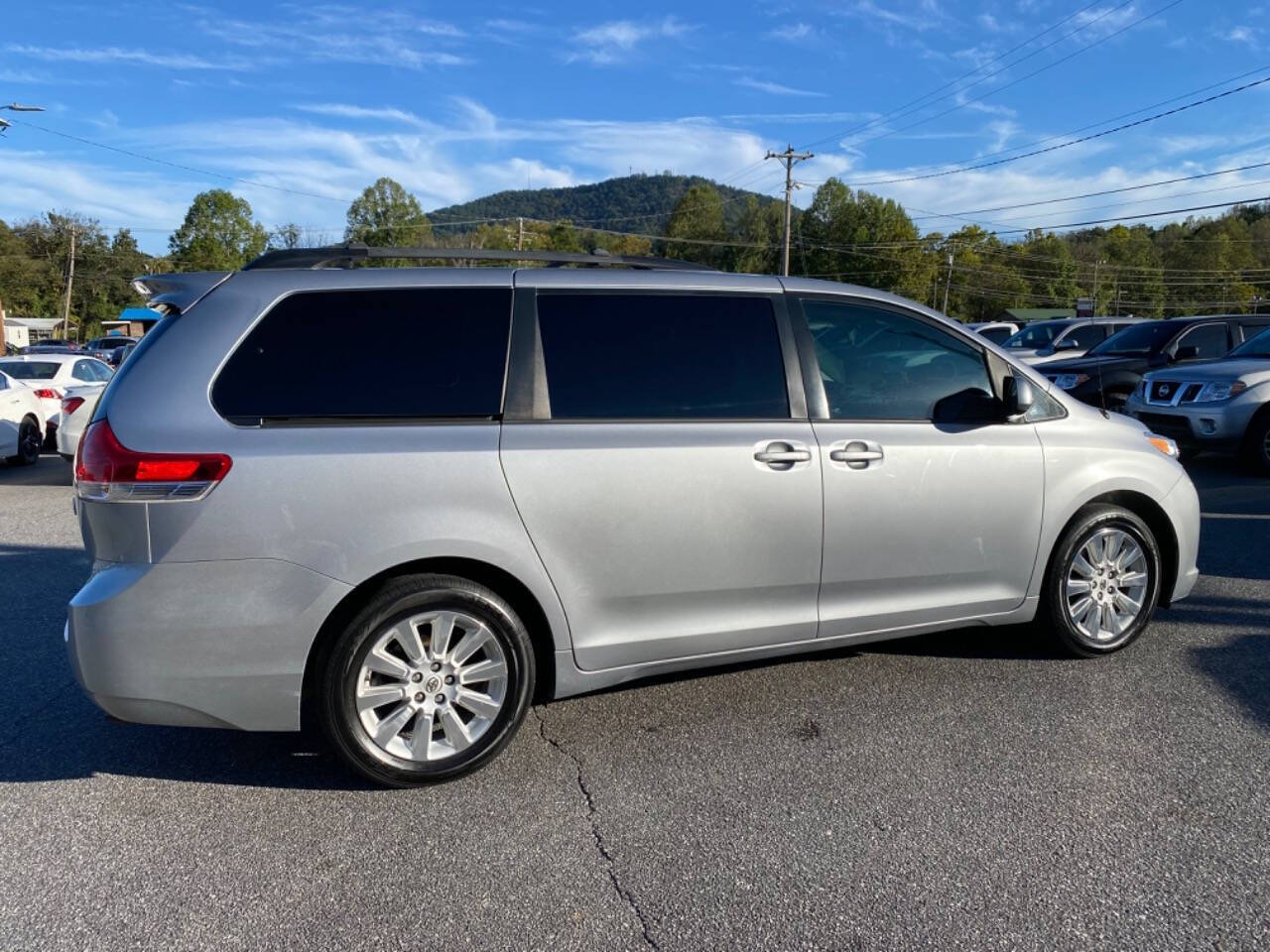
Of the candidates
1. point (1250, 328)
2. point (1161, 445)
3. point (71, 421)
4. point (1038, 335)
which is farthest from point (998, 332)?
point (71, 421)

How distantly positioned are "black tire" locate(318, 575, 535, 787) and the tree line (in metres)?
75.5

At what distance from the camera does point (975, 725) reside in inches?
157

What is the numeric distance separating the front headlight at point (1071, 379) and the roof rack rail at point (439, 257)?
10.5 m

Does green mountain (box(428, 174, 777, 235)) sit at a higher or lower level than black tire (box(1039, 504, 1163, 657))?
higher

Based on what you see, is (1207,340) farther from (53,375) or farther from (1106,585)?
(53,375)

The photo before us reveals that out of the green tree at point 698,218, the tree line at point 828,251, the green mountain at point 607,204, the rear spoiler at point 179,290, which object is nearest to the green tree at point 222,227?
the tree line at point 828,251

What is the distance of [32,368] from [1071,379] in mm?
16042

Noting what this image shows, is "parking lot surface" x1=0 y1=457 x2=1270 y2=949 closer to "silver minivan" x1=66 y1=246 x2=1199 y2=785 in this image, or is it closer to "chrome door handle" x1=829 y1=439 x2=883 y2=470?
"silver minivan" x1=66 y1=246 x2=1199 y2=785

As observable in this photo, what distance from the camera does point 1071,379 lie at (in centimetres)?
A: 1344

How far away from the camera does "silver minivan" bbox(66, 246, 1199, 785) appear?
128 inches

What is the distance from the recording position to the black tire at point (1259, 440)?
10.3 m

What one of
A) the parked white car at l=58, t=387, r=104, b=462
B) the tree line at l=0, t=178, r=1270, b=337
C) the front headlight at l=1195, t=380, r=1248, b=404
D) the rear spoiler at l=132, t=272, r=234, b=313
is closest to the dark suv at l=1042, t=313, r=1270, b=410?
the front headlight at l=1195, t=380, r=1248, b=404

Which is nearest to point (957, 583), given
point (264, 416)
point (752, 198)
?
point (264, 416)

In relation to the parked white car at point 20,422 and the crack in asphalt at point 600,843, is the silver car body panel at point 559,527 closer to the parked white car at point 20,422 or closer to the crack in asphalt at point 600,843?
the crack in asphalt at point 600,843
